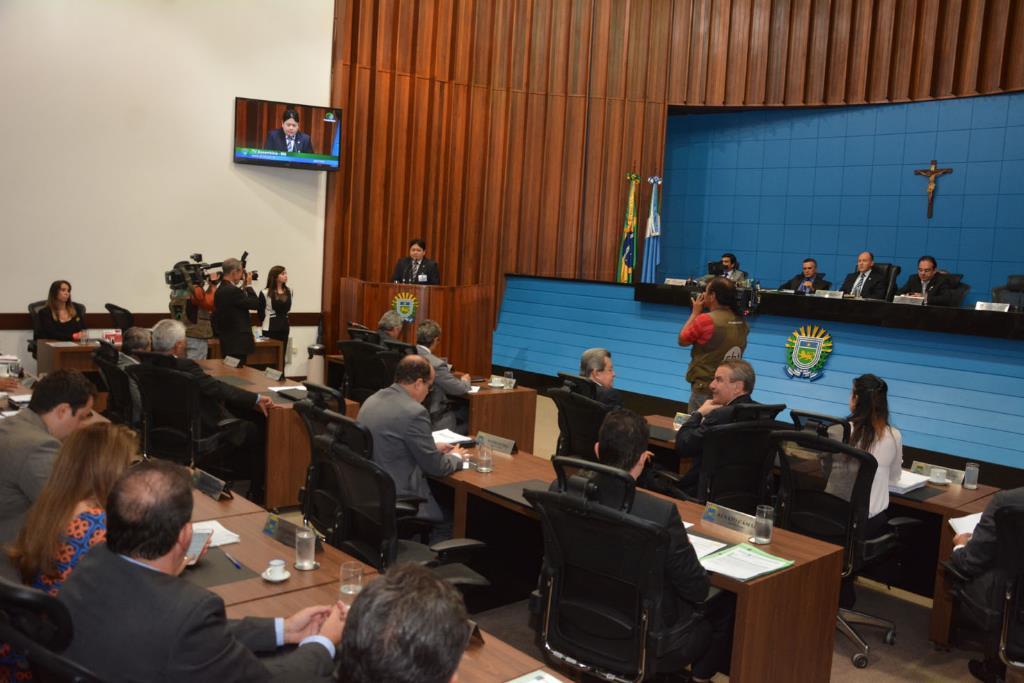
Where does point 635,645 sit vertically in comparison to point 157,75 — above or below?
below

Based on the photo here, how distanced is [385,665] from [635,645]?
1.49 meters

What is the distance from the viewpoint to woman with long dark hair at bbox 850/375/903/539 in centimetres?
421

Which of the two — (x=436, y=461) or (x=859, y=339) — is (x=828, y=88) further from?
(x=436, y=461)

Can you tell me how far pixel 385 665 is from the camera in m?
1.55

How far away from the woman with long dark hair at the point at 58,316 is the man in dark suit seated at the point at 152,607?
707 cm

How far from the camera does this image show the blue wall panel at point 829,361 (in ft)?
23.5

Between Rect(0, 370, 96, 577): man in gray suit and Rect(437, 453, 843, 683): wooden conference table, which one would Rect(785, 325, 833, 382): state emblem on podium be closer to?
Rect(437, 453, 843, 683): wooden conference table

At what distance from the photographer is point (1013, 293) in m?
8.57

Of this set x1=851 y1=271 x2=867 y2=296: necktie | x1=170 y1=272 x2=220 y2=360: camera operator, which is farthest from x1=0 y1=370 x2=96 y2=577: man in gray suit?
x1=851 y1=271 x2=867 y2=296: necktie

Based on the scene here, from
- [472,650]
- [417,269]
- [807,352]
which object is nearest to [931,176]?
[807,352]

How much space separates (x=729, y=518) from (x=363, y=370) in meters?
4.12

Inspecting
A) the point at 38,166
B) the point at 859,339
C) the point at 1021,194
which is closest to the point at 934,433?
the point at 859,339

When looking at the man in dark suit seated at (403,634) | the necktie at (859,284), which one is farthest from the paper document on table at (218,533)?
the necktie at (859,284)

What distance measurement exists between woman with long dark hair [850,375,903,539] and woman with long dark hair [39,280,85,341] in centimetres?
711
